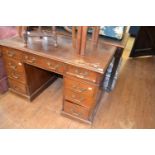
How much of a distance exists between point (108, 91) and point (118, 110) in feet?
1.17

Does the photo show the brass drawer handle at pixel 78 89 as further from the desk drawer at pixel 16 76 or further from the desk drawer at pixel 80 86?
the desk drawer at pixel 16 76

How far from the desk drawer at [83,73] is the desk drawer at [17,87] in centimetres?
75

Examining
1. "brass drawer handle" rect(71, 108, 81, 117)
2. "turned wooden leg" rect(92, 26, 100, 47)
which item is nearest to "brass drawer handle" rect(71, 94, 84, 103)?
"brass drawer handle" rect(71, 108, 81, 117)

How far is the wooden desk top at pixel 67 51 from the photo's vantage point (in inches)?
49.4

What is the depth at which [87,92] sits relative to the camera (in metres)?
1.38

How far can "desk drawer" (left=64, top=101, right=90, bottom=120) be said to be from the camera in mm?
1553

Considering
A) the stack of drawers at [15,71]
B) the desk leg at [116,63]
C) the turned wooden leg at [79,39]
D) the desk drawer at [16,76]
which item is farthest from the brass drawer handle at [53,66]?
the desk leg at [116,63]

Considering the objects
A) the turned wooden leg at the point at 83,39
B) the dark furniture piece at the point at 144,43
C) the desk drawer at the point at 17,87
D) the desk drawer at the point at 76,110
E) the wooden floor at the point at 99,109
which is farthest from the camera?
the dark furniture piece at the point at 144,43

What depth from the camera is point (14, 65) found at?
164 cm

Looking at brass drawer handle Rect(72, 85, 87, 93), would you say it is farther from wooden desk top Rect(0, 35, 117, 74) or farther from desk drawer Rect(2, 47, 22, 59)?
desk drawer Rect(2, 47, 22, 59)

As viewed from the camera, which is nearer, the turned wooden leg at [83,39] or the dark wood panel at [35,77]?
the turned wooden leg at [83,39]
